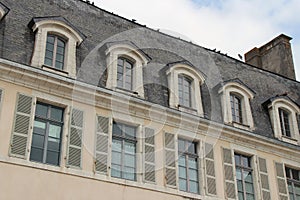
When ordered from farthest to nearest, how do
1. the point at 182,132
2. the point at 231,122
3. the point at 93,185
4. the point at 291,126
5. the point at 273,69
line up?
1. the point at 273,69
2. the point at 291,126
3. the point at 231,122
4. the point at 182,132
5. the point at 93,185

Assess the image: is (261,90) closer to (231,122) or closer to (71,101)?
(231,122)

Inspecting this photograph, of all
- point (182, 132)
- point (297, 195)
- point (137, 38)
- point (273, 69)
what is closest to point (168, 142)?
point (182, 132)

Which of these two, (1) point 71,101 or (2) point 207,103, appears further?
(2) point 207,103

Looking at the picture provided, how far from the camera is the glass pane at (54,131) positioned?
1227 centimetres

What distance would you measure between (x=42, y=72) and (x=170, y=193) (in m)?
4.28

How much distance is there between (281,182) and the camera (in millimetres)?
15359

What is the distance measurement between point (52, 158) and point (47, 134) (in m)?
0.58

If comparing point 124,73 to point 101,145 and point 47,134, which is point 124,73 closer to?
point 101,145

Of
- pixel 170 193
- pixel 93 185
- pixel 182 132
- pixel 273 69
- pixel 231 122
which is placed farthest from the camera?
pixel 273 69

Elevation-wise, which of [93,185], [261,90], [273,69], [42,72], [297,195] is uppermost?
[273,69]

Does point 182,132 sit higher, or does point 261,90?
point 261,90

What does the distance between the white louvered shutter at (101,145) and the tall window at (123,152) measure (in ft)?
0.91

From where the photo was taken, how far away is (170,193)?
1309 cm

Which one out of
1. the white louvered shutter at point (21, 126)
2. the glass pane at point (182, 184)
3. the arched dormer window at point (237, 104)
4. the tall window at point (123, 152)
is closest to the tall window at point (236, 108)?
the arched dormer window at point (237, 104)
